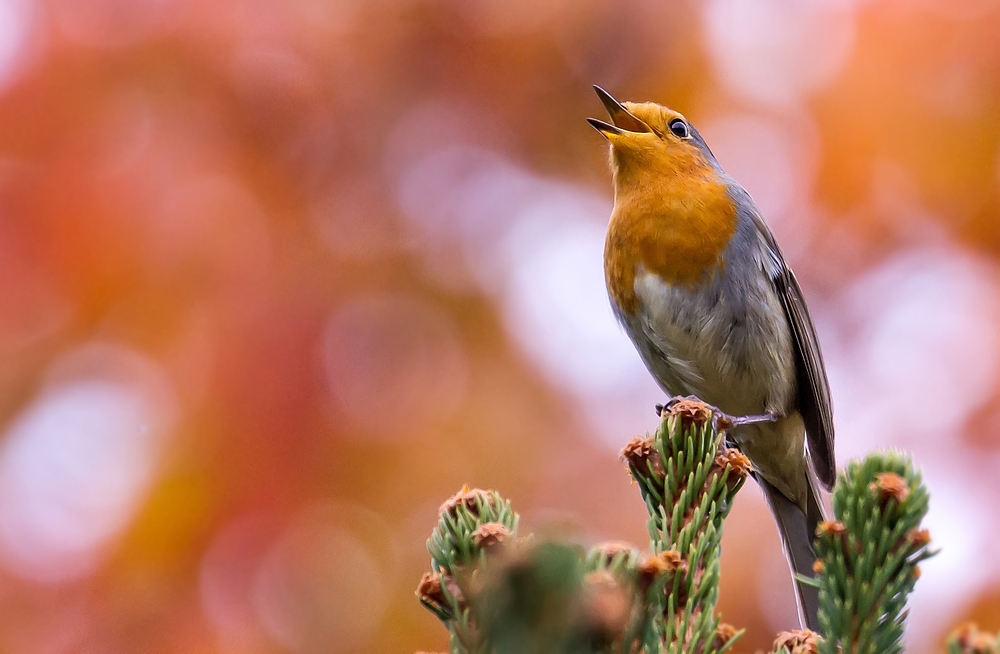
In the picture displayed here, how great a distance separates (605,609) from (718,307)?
2.35m

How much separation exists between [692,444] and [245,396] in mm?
2593

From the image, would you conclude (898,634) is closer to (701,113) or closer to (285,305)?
(285,305)

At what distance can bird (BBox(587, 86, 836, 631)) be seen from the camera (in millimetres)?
3061

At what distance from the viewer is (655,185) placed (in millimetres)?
3162

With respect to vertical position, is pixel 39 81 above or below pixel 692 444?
above

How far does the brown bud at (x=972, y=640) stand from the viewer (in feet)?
3.04

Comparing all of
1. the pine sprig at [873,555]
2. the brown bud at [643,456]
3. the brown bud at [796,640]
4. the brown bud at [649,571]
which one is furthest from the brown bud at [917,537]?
the brown bud at [643,456]

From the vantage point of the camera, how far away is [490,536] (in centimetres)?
117

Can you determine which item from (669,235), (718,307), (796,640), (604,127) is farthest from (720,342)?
(796,640)

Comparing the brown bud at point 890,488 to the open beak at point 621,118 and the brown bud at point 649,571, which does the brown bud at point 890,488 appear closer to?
the brown bud at point 649,571

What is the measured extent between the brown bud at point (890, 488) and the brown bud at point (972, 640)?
0.30m

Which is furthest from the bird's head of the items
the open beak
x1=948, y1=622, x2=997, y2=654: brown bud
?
x1=948, y1=622, x2=997, y2=654: brown bud

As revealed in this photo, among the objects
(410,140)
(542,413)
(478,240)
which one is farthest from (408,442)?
(410,140)

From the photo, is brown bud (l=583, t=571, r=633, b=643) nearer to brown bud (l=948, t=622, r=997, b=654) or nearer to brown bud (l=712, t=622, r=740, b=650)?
brown bud (l=948, t=622, r=997, b=654)
